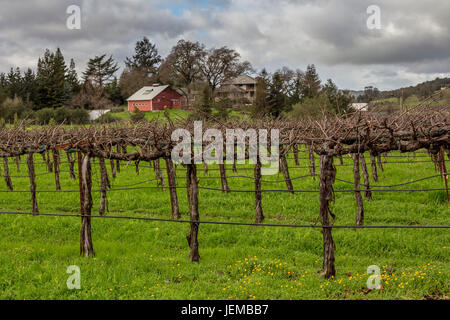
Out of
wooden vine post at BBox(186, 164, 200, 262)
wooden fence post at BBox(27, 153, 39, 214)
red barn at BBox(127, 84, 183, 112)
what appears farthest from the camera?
red barn at BBox(127, 84, 183, 112)

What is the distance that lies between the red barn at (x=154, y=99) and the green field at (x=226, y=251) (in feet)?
142

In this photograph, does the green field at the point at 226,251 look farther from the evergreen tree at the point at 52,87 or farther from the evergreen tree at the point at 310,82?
the evergreen tree at the point at 52,87

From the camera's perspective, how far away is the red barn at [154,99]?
182 ft

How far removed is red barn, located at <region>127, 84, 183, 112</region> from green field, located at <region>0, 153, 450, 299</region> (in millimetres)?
43252

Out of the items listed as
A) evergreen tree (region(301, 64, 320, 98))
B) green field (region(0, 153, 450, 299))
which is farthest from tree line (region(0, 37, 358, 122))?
green field (region(0, 153, 450, 299))

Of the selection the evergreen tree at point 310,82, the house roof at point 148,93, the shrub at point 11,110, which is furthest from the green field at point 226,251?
the house roof at point 148,93

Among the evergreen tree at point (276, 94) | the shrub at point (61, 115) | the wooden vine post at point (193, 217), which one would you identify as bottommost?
the wooden vine post at point (193, 217)

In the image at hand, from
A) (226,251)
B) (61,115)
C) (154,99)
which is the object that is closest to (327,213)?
(226,251)

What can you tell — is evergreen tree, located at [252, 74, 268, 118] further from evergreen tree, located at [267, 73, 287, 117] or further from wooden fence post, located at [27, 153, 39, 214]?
wooden fence post, located at [27, 153, 39, 214]

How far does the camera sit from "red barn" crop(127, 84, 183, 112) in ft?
182

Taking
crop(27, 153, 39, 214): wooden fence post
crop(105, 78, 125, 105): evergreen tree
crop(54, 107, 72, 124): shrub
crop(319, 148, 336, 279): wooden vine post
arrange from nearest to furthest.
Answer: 1. crop(319, 148, 336, 279): wooden vine post
2. crop(27, 153, 39, 214): wooden fence post
3. crop(54, 107, 72, 124): shrub
4. crop(105, 78, 125, 105): evergreen tree

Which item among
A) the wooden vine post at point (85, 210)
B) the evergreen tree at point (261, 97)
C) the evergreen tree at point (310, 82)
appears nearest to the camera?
the wooden vine post at point (85, 210)

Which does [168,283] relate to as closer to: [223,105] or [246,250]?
[246,250]

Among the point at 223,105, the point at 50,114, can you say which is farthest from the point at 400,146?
the point at 50,114
